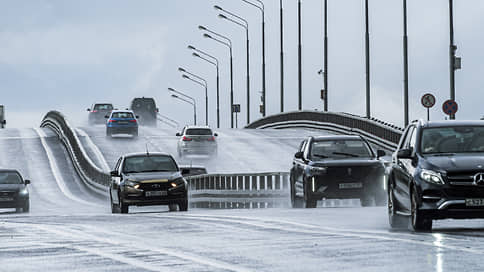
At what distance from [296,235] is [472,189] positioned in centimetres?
221

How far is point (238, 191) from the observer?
32.9m

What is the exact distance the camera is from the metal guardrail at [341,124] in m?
56.2

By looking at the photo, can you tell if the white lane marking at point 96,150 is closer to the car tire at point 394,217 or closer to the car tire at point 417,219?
the car tire at point 394,217

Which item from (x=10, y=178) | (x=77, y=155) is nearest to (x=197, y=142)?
(x=77, y=155)

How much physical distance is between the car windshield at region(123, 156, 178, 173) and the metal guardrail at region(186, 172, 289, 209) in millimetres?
3888

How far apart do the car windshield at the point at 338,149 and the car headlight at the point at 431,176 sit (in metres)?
10.0

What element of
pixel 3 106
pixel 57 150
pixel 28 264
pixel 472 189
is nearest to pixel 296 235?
pixel 472 189

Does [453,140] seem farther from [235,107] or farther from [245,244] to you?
[235,107]

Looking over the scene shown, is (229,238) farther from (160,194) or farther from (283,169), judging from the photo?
(283,169)

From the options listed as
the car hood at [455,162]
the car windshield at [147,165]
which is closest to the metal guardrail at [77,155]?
the car windshield at [147,165]

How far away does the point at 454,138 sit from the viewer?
15.7 metres

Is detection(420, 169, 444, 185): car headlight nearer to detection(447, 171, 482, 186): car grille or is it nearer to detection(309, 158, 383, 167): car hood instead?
detection(447, 171, 482, 186): car grille

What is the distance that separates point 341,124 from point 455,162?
51.0 m

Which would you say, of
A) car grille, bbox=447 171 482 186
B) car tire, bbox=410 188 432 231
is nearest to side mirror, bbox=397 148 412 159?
car tire, bbox=410 188 432 231
